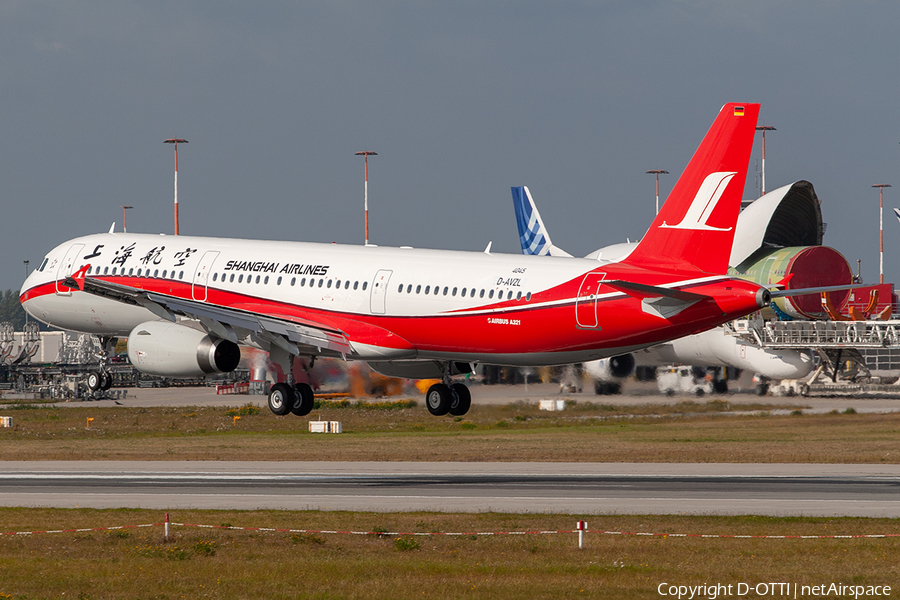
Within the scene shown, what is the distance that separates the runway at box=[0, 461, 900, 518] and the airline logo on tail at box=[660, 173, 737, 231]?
29.8 ft

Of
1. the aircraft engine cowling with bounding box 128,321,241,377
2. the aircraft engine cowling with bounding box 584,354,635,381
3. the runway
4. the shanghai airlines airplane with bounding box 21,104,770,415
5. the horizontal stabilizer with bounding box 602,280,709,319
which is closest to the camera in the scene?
the horizontal stabilizer with bounding box 602,280,709,319

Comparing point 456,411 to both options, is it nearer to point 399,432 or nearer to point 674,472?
point 674,472

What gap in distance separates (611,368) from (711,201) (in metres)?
37.9

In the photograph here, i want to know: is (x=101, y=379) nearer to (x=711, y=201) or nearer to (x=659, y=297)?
(x=659, y=297)

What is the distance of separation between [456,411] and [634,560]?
1650 cm

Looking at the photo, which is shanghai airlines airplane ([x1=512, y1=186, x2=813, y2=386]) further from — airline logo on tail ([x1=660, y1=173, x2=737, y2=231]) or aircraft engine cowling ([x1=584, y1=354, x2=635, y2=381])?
airline logo on tail ([x1=660, y1=173, x2=737, y2=231])

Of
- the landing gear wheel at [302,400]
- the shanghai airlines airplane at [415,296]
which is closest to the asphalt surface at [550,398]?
the landing gear wheel at [302,400]

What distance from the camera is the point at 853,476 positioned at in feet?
173

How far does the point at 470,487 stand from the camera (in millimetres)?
49250

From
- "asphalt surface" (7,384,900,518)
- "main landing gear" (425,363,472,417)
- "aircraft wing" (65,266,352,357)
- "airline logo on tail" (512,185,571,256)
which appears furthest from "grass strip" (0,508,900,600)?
"airline logo on tail" (512,185,571,256)

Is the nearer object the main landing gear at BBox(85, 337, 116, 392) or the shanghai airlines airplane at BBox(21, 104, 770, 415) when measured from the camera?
the shanghai airlines airplane at BBox(21, 104, 770, 415)

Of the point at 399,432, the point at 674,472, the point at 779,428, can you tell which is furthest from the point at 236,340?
the point at 779,428

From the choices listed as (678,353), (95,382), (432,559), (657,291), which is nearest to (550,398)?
(678,353)

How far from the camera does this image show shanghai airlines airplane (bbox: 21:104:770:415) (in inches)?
1550
